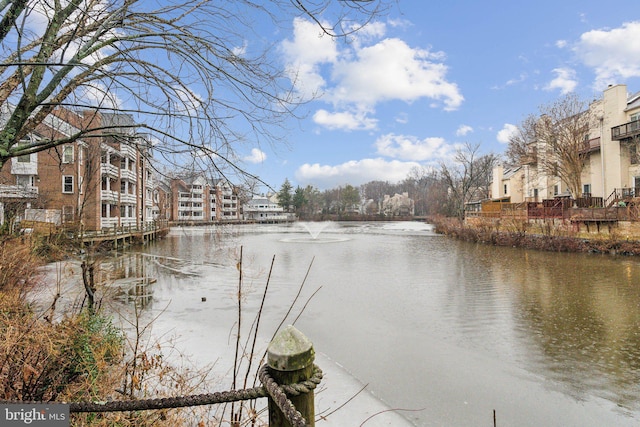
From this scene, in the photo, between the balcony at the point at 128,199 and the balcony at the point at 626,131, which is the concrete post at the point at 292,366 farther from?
the balcony at the point at 128,199

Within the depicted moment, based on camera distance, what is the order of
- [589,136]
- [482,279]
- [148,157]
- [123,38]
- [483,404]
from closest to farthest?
[123,38]
[148,157]
[483,404]
[482,279]
[589,136]

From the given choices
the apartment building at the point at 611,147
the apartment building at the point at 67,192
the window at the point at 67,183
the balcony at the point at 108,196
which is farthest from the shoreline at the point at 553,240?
the window at the point at 67,183

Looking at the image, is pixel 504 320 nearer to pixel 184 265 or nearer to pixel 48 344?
pixel 48 344

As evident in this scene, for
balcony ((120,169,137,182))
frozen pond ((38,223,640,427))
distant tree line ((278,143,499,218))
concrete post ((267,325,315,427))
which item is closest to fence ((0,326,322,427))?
concrete post ((267,325,315,427))

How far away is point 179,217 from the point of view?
81.3 m

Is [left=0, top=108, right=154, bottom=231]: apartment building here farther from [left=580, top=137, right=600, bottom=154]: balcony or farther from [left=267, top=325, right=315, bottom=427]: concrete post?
[left=580, top=137, right=600, bottom=154]: balcony

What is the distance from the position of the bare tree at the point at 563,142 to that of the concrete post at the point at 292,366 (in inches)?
1432

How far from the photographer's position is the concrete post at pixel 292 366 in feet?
4.70

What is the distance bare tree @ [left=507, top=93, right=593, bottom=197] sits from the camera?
3078 centimetres

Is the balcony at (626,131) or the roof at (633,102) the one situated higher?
the roof at (633,102)

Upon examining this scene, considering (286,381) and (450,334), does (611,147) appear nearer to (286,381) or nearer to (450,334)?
(450,334)

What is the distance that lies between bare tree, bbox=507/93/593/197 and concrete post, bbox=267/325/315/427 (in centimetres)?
3637

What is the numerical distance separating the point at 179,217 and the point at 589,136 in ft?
247

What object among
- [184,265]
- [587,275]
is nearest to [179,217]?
[184,265]
